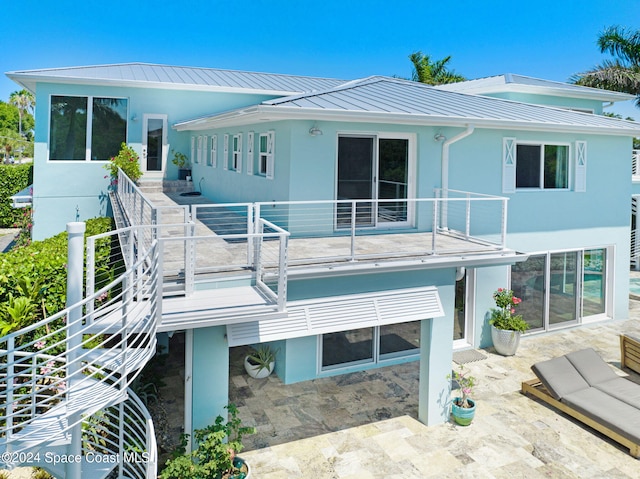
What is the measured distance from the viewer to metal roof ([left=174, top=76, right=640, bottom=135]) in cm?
909

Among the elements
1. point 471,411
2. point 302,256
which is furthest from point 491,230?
point 302,256

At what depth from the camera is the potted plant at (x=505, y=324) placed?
Result: 1259 cm

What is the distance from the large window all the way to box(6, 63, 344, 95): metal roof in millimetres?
12815

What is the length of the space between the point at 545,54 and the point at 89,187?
149 feet

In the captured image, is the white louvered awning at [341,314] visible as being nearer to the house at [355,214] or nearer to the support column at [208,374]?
the house at [355,214]

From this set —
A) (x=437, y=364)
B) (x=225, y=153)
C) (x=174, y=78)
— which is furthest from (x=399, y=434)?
(x=174, y=78)

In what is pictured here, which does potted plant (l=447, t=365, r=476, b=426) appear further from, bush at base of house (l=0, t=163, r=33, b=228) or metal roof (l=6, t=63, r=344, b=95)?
bush at base of house (l=0, t=163, r=33, b=228)

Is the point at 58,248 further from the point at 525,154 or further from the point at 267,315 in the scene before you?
the point at 525,154

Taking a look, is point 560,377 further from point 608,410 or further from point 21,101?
point 21,101

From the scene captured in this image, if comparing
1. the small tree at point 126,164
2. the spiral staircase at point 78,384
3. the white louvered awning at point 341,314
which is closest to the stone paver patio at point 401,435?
the white louvered awning at point 341,314

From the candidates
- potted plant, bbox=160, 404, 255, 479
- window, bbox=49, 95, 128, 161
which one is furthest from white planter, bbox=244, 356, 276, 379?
window, bbox=49, 95, 128, 161

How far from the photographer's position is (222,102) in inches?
820

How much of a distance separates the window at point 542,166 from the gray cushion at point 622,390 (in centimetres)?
570

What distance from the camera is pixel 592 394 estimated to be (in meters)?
9.72
